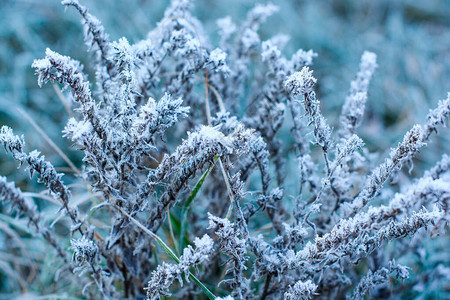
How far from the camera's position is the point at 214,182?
3.85 feet

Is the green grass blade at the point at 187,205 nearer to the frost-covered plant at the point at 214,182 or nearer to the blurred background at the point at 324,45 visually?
the frost-covered plant at the point at 214,182

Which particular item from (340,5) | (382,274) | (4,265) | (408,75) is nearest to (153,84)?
(382,274)

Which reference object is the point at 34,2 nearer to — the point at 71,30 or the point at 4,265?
the point at 71,30

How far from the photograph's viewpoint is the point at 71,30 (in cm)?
244

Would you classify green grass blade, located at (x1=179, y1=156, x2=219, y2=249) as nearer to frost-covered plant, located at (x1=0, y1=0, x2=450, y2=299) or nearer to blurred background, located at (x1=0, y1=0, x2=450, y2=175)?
frost-covered plant, located at (x1=0, y1=0, x2=450, y2=299)

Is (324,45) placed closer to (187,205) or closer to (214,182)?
(214,182)

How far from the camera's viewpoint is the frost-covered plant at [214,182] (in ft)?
2.40

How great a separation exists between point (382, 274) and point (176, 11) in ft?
2.87

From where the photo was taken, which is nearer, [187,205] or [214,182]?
[187,205]

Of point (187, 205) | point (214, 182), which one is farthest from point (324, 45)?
point (187, 205)

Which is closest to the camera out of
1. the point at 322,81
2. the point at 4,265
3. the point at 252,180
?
the point at 4,265

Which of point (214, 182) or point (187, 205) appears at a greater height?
point (214, 182)

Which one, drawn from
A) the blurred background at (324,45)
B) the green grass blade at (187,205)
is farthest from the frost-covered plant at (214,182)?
the blurred background at (324,45)

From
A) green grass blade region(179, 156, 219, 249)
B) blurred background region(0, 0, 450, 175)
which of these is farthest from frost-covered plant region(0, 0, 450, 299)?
blurred background region(0, 0, 450, 175)
